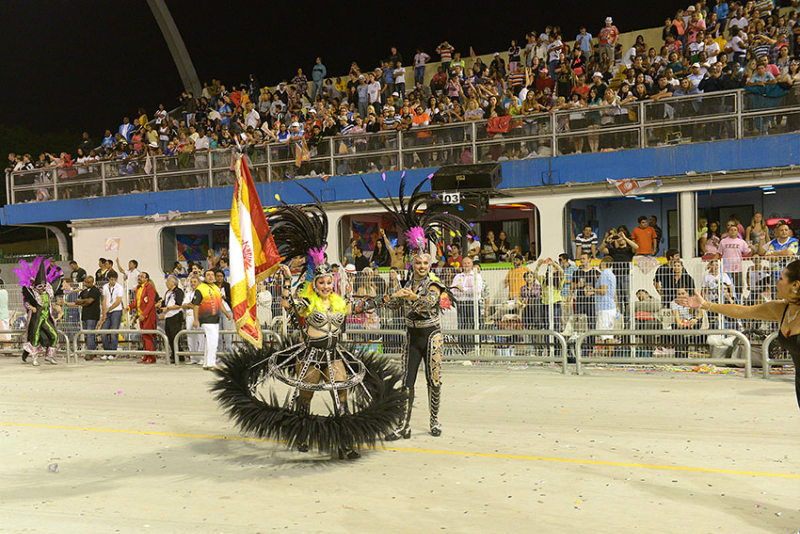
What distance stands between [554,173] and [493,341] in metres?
5.38

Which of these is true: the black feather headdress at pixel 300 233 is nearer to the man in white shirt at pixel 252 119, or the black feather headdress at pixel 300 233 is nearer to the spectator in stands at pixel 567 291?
the spectator in stands at pixel 567 291

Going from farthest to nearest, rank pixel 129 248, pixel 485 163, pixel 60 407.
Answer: pixel 129 248 → pixel 485 163 → pixel 60 407

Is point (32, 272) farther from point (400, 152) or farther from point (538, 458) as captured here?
point (538, 458)

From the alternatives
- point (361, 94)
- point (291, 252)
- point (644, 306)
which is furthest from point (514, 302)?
point (361, 94)

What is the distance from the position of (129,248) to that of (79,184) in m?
2.72

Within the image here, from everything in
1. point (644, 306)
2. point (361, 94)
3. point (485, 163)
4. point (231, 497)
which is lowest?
point (231, 497)

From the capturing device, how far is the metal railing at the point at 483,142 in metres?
15.2

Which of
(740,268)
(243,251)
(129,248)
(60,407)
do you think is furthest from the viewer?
(129,248)

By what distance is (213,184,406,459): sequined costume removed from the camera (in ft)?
22.0

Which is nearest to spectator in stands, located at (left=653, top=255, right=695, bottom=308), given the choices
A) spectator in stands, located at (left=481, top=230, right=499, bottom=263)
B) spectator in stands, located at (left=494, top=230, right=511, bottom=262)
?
spectator in stands, located at (left=494, top=230, right=511, bottom=262)

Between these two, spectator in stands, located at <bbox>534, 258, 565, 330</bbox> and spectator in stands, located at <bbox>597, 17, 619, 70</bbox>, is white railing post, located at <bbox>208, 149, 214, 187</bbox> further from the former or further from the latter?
spectator in stands, located at <bbox>534, 258, 565, 330</bbox>

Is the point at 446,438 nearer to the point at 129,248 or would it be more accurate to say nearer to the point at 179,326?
the point at 179,326

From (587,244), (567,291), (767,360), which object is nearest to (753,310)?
(767,360)

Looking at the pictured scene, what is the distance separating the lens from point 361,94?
21453 mm
